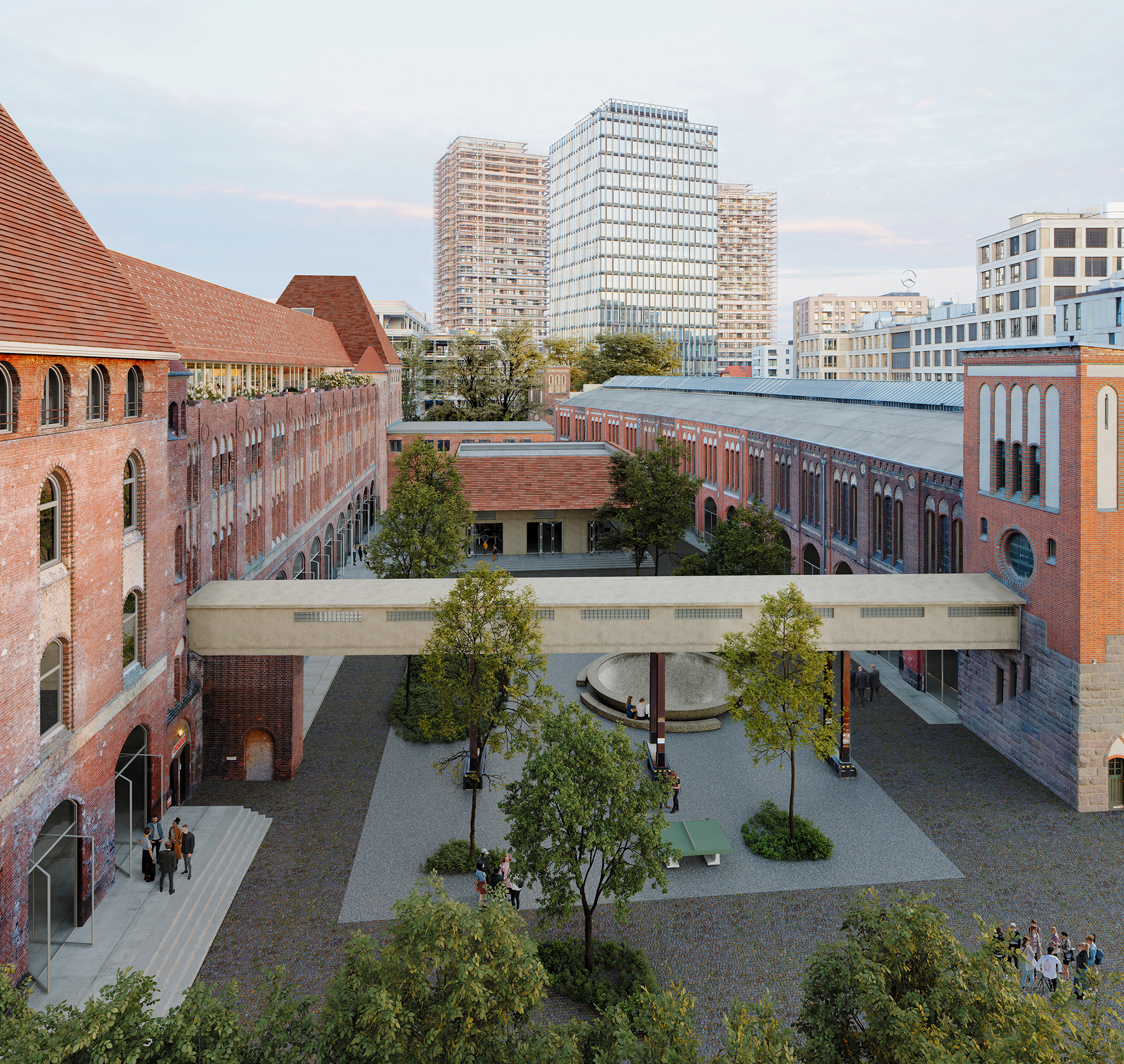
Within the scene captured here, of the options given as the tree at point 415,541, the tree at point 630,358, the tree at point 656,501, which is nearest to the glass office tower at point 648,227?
the tree at point 630,358

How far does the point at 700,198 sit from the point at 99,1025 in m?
190

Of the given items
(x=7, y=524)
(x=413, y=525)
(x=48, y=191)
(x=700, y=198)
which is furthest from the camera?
(x=700, y=198)

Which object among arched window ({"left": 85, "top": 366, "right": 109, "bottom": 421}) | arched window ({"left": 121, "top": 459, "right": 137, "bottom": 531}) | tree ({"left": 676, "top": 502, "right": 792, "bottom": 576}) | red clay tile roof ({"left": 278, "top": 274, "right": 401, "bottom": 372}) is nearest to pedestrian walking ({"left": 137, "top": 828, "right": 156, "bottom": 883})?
arched window ({"left": 121, "top": 459, "right": 137, "bottom": 531})

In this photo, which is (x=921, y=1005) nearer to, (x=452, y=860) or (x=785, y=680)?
(x=785, y=680)

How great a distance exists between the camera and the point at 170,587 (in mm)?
23734

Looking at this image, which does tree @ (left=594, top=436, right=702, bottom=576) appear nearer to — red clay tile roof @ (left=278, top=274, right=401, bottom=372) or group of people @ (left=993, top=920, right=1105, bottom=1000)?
group of people @ (left=993, top=920, right=1105, bottom=1000)

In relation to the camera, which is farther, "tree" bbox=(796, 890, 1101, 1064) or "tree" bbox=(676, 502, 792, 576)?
"tree" bbox=(676, 502, 792, 576)

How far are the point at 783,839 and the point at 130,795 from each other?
15.6 m

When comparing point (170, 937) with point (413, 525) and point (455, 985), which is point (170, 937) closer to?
point (455, 985)

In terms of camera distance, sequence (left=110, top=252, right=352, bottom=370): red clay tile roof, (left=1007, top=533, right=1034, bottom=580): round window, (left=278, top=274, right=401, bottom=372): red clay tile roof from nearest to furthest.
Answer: (left=1007, top=533, right=1034, bottom=580): round window → (left=110, top=252, right=352, bottom=370): red clay tile roof → (left=278, top=274, right=401, bottom=372): red clay tile roof

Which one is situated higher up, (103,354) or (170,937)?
(103,354)

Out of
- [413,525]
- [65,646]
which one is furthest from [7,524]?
[413,525]

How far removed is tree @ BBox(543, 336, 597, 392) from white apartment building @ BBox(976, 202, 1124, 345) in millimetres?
69336

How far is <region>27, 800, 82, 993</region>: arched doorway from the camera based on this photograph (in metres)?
17.0
